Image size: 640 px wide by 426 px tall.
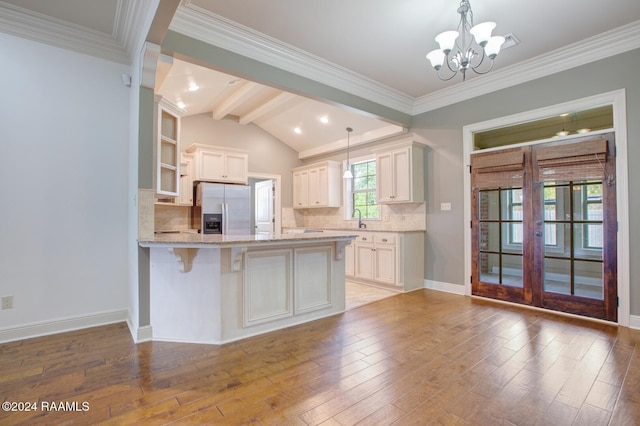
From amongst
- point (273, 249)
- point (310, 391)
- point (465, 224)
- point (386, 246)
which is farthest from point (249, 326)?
point (465, 224)

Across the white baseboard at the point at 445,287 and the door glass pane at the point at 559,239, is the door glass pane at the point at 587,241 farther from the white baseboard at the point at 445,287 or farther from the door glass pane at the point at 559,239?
the white baseboard at the point at 445,287

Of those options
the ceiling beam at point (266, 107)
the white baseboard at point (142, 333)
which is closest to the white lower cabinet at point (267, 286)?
the white baseboard at point (142, 333)

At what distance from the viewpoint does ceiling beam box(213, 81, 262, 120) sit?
188 inches

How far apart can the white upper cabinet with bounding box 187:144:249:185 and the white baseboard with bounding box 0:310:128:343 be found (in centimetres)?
297

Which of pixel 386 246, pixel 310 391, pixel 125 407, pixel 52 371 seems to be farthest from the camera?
pixel 386 246

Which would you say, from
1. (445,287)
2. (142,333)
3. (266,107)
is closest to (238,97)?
(266,107)

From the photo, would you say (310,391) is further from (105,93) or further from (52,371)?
(105,93)

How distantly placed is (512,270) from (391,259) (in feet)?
5.09

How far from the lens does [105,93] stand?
3.17m

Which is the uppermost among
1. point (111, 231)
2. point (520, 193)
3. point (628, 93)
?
point (628, 93)

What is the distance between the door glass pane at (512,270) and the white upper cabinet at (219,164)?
4.63m

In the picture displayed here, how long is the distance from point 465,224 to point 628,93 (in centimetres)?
215

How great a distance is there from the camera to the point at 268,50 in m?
3.29

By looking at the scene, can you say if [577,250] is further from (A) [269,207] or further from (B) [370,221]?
(A) [269,207]
